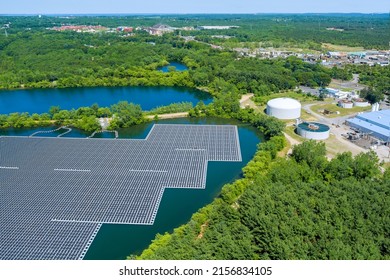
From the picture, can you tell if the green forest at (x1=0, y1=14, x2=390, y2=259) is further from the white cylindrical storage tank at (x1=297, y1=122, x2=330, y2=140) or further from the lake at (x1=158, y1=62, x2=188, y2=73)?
the white cylindrical storage tank at (x1=297, y1=122, x2=330, y2=140)

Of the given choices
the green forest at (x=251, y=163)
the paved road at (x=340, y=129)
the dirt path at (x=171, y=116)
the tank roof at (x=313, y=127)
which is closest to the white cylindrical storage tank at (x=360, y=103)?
the green forest at (x=251, y=163)

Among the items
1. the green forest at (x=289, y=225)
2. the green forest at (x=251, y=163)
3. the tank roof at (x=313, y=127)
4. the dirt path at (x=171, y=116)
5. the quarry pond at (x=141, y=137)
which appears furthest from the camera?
the dirt path at (x=171, y=116)

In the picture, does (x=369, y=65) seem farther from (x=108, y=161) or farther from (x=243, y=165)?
(x=108, y=161)

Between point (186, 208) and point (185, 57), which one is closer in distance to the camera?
point (186, 208)

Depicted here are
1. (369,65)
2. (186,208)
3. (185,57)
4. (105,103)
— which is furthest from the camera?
(185,57)

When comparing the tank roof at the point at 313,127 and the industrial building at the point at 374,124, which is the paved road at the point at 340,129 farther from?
the tank roof at the point at 313,127

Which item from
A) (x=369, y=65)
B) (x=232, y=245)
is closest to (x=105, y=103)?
(x=232, y=245)

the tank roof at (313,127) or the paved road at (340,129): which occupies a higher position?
the tank roof at (313,127)
